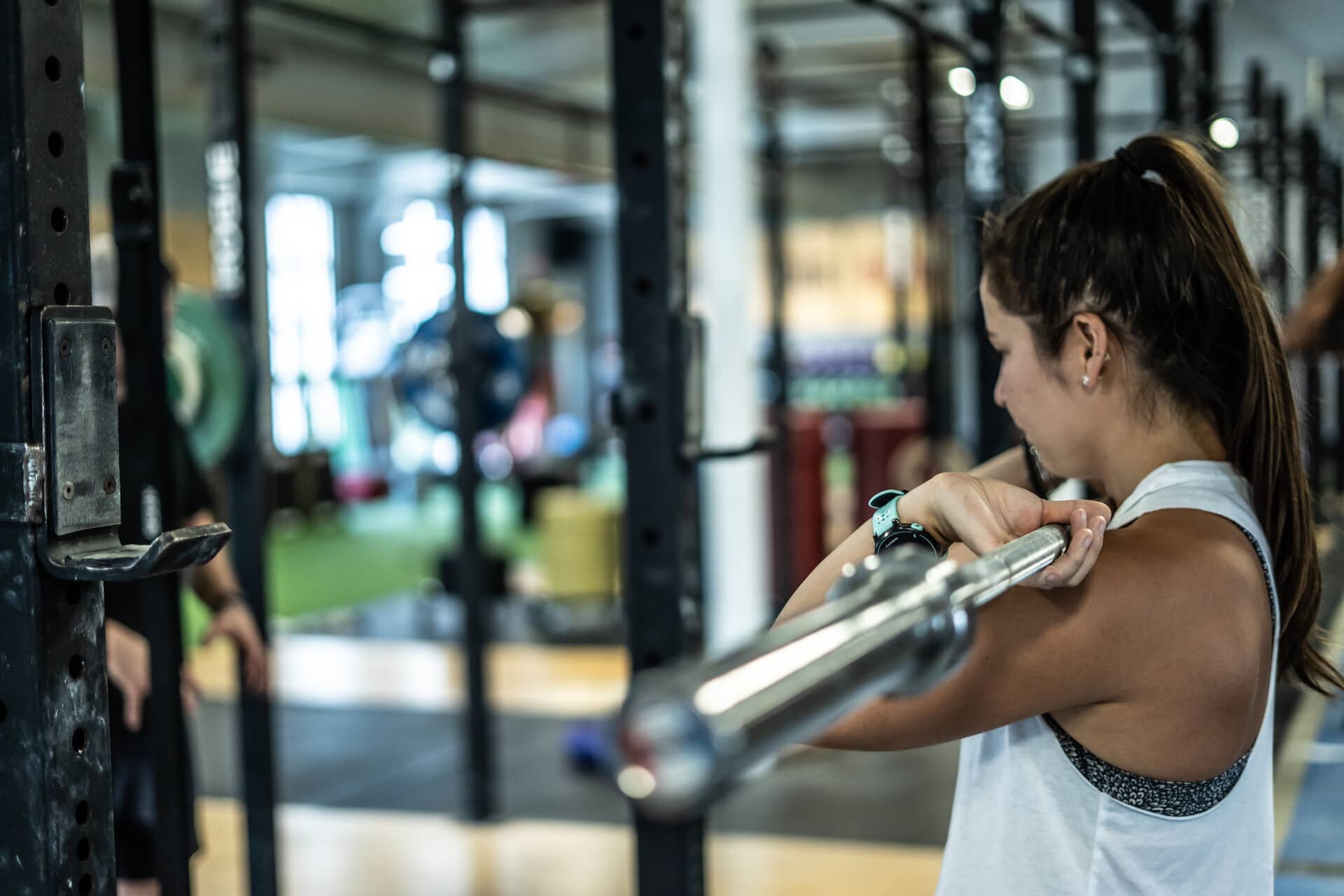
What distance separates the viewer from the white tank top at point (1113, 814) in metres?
1.11

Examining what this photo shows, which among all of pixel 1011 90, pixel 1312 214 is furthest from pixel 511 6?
pixel 1312 214

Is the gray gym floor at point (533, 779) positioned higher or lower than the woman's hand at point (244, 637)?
lower

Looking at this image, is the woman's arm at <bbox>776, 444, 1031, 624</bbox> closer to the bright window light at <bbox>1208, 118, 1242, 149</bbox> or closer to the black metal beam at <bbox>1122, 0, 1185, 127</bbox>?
the black metal beam at <bbox>1122, 0, 1185, 127</bbox>

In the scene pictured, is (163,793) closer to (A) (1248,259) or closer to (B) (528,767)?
(A) (1248,259)

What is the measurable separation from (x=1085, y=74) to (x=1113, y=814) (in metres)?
2.57

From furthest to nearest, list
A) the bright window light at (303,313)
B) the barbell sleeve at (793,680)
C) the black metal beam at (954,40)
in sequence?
the bright window light at (303,313), the black metal beam at (954,40), the barbell sleeve at (793,680)

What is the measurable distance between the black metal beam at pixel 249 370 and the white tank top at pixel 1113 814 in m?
2.07

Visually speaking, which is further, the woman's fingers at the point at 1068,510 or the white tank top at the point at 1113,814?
the white tank top at the point at 1113,814

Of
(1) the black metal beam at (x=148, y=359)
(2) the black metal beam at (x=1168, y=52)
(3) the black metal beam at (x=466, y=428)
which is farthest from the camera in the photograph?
(3) the black metal beam at (x=466, y=428)

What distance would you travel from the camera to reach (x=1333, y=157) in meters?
8.59

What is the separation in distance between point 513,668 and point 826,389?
35.3 ft

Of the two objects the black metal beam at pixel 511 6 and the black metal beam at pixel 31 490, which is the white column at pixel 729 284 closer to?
the black metal beam at pixel 511 6

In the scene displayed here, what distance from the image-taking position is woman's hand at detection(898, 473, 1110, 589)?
0.92m

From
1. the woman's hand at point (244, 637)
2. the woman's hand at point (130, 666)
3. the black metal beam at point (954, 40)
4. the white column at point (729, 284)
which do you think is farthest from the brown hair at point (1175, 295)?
the white column at point (729, 284)
